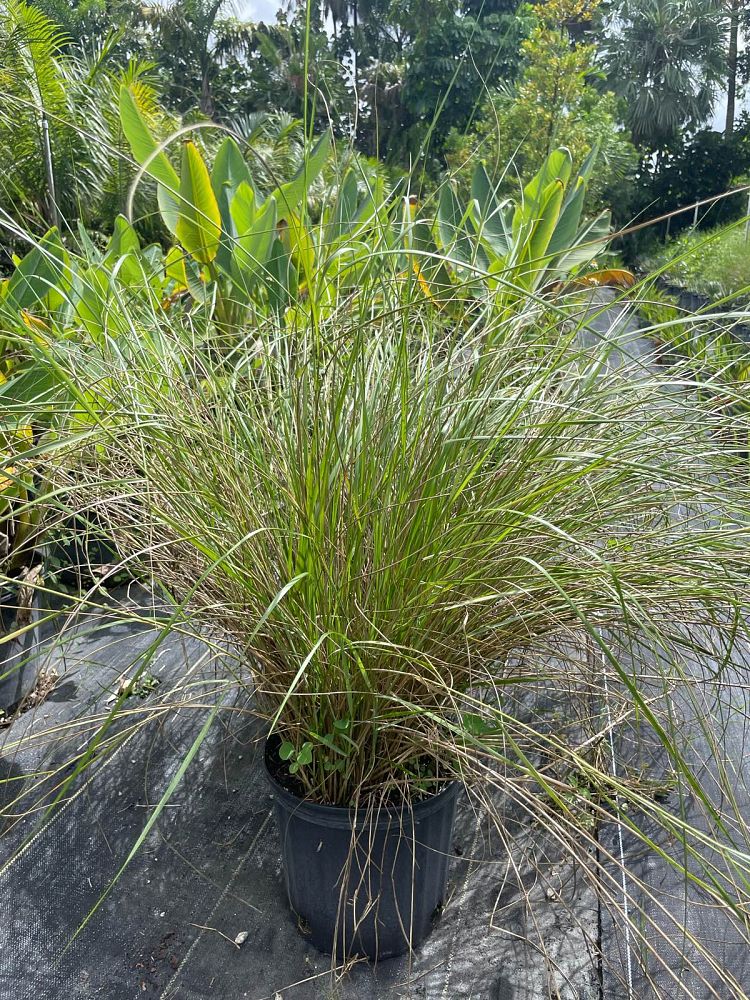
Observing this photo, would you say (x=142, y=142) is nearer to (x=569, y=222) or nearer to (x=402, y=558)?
(x=569, y=222)

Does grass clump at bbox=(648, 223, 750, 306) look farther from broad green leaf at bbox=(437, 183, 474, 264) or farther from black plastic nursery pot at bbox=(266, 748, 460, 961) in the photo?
black plastic nursery pot at bbox=(266, 748, 460, 961)

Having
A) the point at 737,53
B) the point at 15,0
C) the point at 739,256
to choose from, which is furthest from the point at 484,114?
the point at 737,53

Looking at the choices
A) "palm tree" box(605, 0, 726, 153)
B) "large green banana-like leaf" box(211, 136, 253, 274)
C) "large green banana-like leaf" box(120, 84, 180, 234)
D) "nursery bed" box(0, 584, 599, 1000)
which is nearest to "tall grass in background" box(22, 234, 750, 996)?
"nursery bed" box(0, 584, 599, 1000)

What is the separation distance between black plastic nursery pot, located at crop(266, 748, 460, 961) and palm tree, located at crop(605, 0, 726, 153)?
22.6 metres

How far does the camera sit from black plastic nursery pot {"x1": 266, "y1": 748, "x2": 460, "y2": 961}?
98 cm

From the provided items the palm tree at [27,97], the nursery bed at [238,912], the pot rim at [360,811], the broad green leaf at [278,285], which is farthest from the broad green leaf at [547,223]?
the pot rim at [360,811]

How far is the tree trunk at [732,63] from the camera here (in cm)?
1973

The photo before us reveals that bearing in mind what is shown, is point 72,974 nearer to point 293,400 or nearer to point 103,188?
point 293,400

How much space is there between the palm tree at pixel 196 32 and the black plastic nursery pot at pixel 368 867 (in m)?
23.4

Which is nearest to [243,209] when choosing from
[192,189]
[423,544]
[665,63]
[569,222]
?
[192,189]

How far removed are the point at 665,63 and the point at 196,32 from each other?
14.0 metres

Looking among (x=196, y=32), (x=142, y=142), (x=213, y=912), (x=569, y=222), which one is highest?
(x=196, y=32)

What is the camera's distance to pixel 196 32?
2261 cm

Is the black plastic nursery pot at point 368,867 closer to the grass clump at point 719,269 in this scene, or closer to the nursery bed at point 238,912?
the nursery bed at point 238,912
